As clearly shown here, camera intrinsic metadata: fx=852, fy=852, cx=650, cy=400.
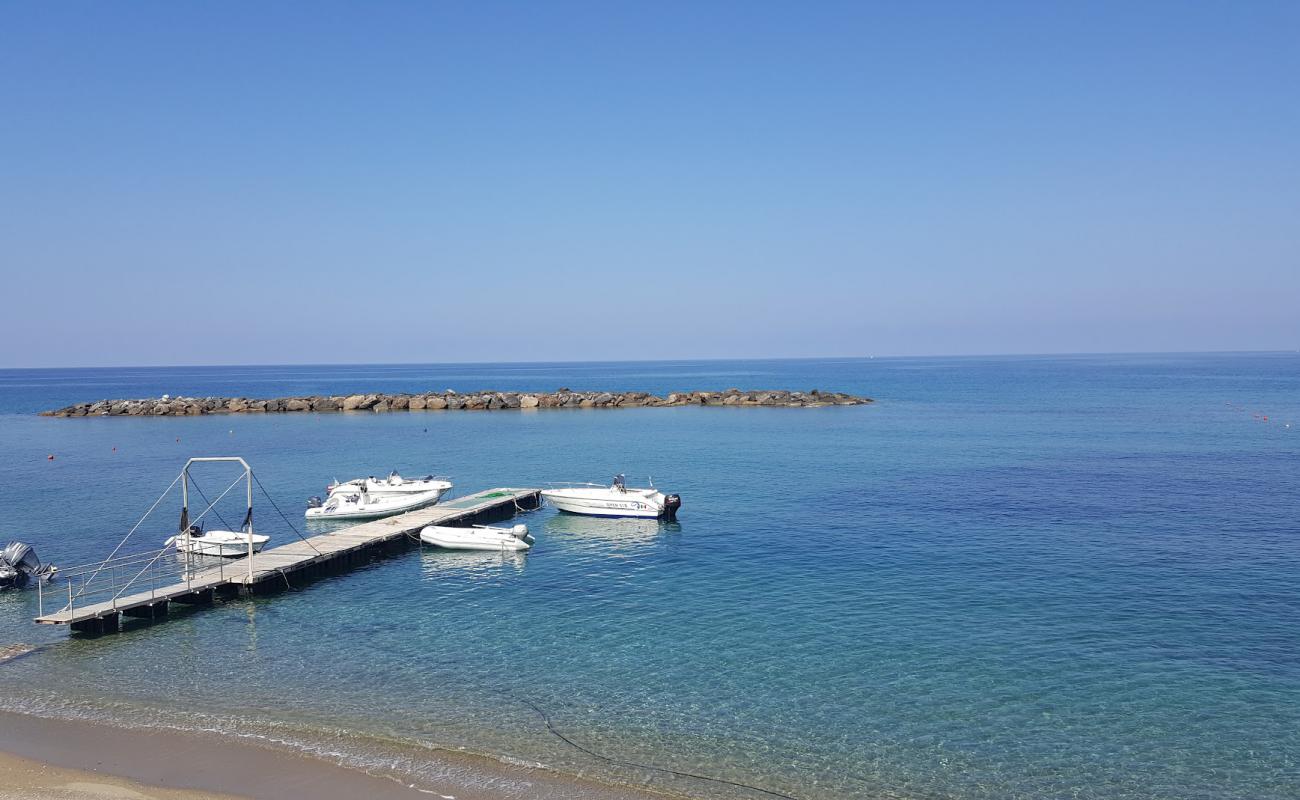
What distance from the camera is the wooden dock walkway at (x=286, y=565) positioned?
27.2 metres

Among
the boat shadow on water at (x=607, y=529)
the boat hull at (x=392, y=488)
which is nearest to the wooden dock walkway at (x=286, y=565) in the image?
the boat hull at (x=392, y=488)

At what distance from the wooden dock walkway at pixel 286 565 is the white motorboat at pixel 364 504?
1.28 m

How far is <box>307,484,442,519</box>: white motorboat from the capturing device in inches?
1817

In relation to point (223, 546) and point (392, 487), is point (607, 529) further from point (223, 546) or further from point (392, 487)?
point (223, 546)

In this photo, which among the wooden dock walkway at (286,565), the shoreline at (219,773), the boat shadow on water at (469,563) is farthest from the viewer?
the boat shadow on water at (469,563)

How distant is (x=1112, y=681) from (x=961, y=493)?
92.7 feet

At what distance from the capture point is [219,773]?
679 inches

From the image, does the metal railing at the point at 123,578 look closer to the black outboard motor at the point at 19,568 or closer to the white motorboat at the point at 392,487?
the black outboard motor at the point at 19,568

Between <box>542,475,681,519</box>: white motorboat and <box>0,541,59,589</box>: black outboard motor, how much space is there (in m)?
23.0

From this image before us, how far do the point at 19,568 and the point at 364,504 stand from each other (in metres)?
16.9

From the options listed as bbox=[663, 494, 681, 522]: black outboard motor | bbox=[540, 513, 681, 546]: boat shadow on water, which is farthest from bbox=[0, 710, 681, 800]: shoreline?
bbox=[663, 494, 681, 522]: black outboard motor

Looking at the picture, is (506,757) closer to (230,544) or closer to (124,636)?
(124,636)

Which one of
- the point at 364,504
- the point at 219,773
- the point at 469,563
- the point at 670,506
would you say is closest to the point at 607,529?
the point at 670,506

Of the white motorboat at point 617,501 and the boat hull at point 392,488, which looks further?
the boat hull at point 392,488
